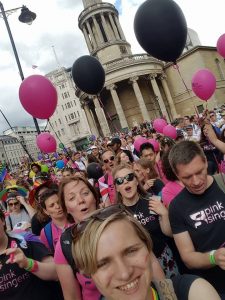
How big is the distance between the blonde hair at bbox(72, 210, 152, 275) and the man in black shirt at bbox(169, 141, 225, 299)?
0.91 metres

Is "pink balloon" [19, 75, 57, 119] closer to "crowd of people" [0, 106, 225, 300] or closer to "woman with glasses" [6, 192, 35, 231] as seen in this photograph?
"woman with glasses" [6, 192, 35, 231]

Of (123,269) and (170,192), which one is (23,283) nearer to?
(123,269)

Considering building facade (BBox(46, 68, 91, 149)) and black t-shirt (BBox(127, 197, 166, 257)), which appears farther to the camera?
building facade (BBox(46, 68, 91, 149))

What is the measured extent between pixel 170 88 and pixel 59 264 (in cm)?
4948

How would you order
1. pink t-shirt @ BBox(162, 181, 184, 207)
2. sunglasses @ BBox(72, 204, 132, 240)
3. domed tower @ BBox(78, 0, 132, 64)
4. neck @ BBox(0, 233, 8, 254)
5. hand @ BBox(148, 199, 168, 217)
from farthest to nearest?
domed tower @ BBox(78, 0, 132, 64) → pink t-shirt @ BBox(162, 181, 184, 207) → hand @ BBox(148, 199, 168, 217) → neck @ BBox(0, 233, 8, 254) → sunglasses @ BBox(72, 204, 132, 240)

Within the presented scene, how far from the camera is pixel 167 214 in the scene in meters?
2.80

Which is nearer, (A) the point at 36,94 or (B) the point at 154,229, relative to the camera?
(B) the point at 154,229

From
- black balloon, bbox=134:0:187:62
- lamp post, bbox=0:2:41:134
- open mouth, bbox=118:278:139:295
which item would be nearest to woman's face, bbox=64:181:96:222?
open mouth, bbox=118:278:139:295

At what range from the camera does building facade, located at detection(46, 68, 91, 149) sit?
85.8m

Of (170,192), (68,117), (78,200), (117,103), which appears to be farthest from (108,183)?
(68,117)

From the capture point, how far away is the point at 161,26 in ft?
14.6

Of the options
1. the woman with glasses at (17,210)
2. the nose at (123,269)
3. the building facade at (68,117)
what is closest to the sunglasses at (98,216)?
the nose at (123,269)

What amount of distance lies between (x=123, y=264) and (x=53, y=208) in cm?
227

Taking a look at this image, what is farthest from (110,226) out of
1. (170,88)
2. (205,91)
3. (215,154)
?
(170,88)
